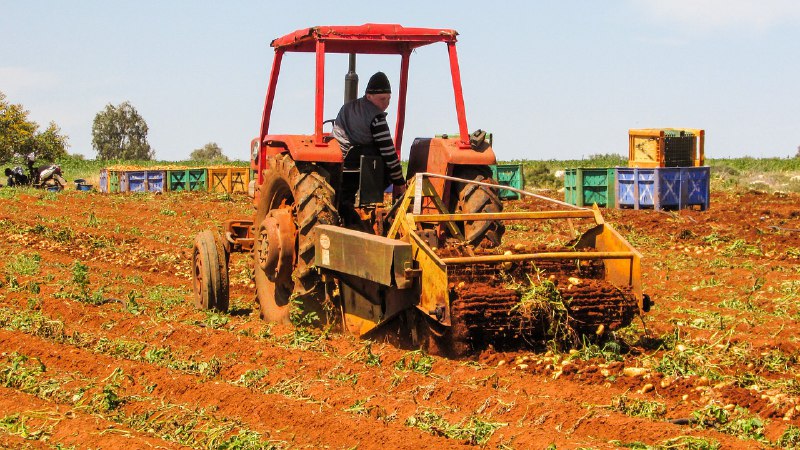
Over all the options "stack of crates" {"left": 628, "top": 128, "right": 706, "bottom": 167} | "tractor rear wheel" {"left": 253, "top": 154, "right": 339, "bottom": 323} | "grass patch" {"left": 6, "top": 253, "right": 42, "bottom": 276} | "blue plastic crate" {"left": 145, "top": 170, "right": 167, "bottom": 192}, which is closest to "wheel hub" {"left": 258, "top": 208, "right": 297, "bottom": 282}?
"tractor rear wheel" {"left": 253, "top": 154, "right": 339, "bottom": 323}

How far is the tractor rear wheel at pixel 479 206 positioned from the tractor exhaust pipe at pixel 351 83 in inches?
58.8

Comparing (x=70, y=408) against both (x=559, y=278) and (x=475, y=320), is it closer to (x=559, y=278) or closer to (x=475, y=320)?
(x=475, y=320)

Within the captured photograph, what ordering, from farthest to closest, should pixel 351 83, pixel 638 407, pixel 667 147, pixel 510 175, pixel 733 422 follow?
pixel 510 175, pixel 667 147, pixel 351 83, pixel 638 407, pixel 733 422

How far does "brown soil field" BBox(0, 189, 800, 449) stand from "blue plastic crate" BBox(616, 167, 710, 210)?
1086cm

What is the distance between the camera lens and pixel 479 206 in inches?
341

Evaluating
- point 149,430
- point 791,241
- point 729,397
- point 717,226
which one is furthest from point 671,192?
point 149,430

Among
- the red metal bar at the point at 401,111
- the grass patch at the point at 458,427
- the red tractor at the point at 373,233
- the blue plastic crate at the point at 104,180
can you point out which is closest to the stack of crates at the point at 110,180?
the blue plastic crate at the point at 104,180

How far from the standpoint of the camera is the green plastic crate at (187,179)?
33.8m

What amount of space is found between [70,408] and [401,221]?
2650mm

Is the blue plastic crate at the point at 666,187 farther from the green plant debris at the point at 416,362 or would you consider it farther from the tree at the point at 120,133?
the tree at the point at 120,133

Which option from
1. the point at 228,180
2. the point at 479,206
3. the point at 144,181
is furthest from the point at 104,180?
the point at 479,206

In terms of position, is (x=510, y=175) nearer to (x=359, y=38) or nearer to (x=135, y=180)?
(x=135, y=180)

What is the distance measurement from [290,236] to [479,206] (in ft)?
5.33

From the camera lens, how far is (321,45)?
9.03m
